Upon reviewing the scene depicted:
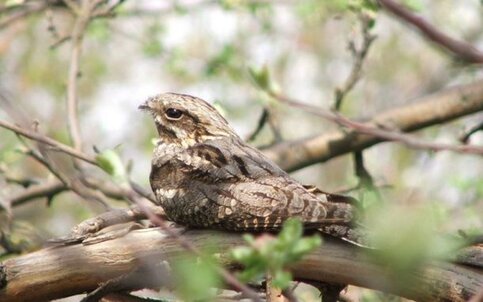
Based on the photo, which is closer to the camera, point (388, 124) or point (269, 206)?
point (269, 206)

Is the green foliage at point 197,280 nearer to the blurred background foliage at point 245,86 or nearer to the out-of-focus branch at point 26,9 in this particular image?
the out-of-focus branch at point 26,9

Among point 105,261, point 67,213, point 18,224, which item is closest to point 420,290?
point 105,261

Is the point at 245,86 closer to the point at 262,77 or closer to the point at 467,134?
the point at 467,134

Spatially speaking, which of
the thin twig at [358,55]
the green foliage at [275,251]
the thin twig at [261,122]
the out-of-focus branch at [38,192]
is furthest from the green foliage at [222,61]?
the green foliage at [275,251]

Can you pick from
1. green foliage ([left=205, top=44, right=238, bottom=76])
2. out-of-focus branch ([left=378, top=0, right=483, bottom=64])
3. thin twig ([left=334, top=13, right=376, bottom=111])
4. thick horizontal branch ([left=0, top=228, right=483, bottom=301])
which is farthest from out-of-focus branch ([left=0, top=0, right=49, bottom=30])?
out-of-focus branch ([left=378, top=0, right=483, bottom=64])

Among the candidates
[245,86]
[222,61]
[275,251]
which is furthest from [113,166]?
[245,86]

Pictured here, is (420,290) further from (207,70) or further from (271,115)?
(207,70)
